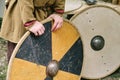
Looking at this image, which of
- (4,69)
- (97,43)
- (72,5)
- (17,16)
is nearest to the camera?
(17,16)

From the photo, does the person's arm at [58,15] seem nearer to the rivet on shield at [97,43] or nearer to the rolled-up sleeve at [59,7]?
the rolled-up sleeve at [59,7]

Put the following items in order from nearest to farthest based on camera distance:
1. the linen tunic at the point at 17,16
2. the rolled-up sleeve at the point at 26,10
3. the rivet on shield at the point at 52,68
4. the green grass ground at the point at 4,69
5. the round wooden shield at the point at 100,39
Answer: the rolled-up sleeve at the point at 26,10
the linen tunic at the point at 17,16
the rivet on shield at the point at 52,68
the round wooden shield at the point at 100,39
the green grass ground at the point at 4,69

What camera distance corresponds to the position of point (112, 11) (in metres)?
5.05

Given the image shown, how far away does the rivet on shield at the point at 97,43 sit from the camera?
5023mm

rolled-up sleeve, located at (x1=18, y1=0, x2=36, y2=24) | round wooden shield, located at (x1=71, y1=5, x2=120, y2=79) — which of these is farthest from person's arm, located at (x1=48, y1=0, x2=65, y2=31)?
round wooden shield, located at (x1=71, y1=5, x2=120, y2=79)

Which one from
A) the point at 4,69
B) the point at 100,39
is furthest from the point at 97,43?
the point at 4,69

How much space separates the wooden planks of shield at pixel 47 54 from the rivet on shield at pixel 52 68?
21 mm

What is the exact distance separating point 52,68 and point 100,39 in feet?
4.96

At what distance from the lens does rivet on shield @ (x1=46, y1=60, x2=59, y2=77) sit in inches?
143

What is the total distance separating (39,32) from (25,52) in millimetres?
197

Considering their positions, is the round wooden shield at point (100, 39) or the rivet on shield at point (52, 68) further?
the round wooden shield at point (100, 39)

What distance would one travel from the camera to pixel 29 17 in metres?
3.40

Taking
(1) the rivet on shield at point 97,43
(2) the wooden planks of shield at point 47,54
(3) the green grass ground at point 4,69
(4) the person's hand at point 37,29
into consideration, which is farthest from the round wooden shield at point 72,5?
(4) the person's hand at point 37,29

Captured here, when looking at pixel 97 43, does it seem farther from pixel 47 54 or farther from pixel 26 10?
pixel 26 10
